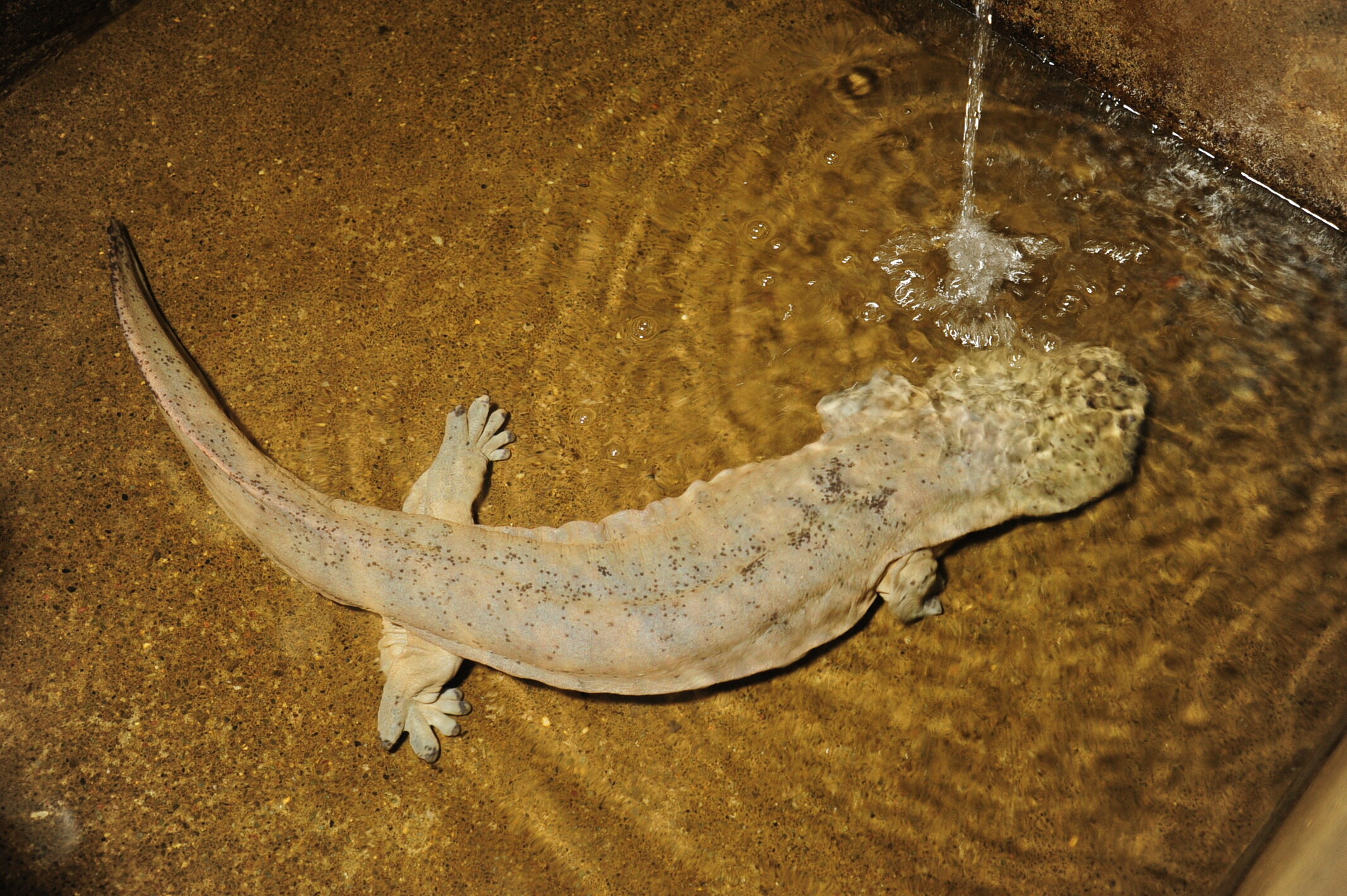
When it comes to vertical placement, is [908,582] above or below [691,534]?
below

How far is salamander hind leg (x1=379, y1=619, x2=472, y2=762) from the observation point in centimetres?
367

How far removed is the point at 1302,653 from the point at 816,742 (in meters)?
2.29

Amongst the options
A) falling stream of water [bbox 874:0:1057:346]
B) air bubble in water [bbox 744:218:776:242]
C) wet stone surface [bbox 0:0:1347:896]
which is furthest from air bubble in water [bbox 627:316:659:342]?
falling stream of water [bbox 874:0:1057:346]

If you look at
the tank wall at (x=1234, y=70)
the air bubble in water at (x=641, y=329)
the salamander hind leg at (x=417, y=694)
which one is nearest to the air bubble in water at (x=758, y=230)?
the air bubble in water at (x=641, y=329)

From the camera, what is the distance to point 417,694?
374 cm

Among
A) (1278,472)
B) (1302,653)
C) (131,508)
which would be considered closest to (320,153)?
(131,508)

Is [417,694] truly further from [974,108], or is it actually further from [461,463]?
[974,108]

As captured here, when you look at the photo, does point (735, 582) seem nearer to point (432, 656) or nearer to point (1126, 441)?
point (432, 656)

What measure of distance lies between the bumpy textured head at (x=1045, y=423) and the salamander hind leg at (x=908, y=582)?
43 centimetres

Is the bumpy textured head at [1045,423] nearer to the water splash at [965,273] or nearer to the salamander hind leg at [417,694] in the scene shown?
the water splash at [965,273]

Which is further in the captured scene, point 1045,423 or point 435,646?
point 1045,423

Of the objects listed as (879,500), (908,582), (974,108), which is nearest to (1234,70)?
(974,108)

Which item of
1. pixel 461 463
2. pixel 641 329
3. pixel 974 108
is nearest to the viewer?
pixel 461 463

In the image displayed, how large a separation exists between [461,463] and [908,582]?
6.89ft
